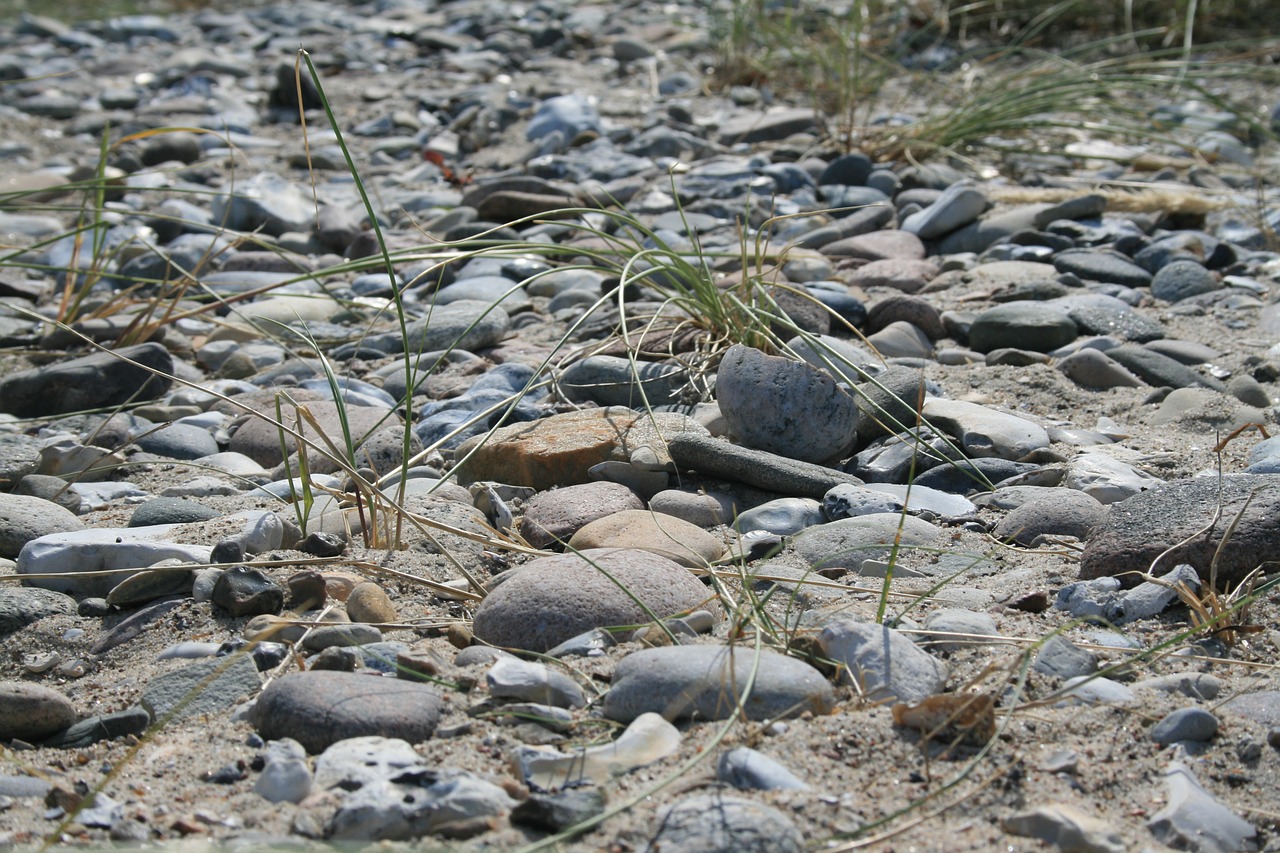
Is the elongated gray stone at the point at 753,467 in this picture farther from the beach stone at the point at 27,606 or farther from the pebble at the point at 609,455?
the beach stone at the point at 27,606

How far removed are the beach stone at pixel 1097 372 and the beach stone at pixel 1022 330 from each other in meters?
0.13

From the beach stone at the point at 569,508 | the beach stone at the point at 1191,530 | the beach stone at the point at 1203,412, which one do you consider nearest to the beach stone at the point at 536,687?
the beach stone at the point at 569,508

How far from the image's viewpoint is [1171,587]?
5.37ft

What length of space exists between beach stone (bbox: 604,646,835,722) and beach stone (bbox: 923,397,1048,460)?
0.95 metres

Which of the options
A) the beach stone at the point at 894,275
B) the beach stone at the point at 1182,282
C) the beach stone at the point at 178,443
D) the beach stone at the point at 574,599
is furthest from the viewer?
the beach stone at the point at 894,275

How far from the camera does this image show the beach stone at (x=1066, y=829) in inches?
46.5

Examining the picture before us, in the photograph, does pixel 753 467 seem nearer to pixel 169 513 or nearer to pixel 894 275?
pixel 169 513

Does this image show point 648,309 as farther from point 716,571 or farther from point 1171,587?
point 1171,587

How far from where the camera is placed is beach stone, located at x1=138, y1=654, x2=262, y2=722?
147cm

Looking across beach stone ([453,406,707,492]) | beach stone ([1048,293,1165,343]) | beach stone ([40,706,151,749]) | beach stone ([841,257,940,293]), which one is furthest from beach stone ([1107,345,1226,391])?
beach stone ([40,706,151,749])

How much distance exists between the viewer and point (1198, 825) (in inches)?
48.3

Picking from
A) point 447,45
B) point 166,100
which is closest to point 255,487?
point 166,100

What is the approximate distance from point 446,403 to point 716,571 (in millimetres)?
1000

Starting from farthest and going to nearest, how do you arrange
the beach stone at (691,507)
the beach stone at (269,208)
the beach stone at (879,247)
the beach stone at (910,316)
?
the beach stone at (269,208), the beach stone at (879,247), the beach stone at (910,316), the beach stone at (691,507)
